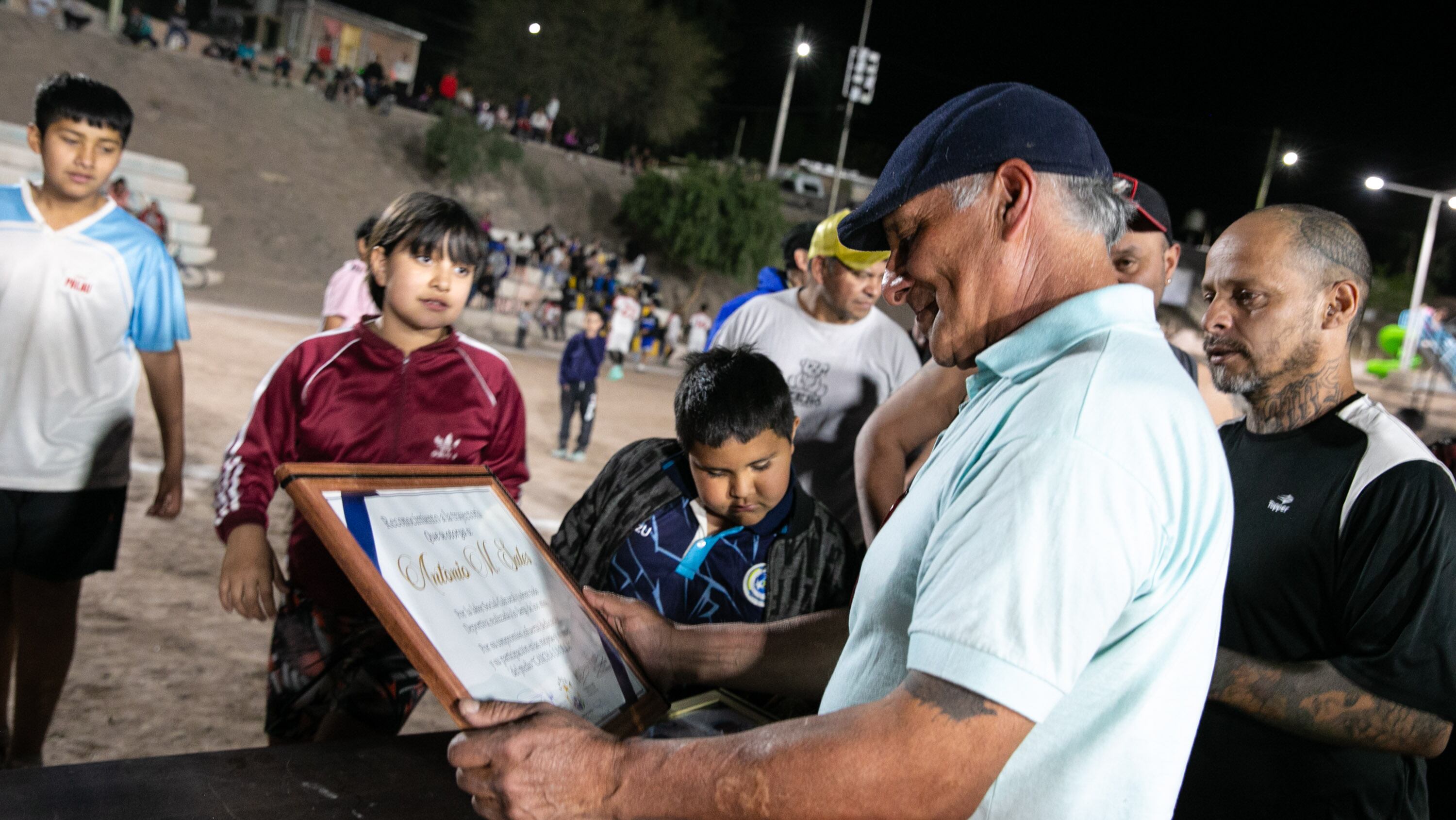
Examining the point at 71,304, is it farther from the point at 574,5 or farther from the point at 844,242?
the point at 574,5

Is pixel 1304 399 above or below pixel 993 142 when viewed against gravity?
below

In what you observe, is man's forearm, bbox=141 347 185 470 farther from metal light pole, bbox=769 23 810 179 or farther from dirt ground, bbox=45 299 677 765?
metal light pole, bbox=769 23 810 179

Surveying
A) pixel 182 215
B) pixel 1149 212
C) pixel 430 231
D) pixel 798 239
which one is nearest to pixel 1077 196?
pixel 1149 212

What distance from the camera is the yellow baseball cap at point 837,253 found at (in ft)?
12.1

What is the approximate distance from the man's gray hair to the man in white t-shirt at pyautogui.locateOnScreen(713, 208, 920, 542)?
2.47m

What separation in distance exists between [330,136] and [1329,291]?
3336cm

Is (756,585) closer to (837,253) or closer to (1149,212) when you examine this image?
(1149,212)

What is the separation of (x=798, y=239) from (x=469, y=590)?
4413 mm

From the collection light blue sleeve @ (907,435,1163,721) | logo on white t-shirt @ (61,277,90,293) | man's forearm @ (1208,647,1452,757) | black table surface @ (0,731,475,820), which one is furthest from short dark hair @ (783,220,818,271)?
light blue sleeve @ (907,435,1163,721)

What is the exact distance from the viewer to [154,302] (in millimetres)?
3215

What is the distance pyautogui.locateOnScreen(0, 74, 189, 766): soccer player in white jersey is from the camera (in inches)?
118

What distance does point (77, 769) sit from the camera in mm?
1445

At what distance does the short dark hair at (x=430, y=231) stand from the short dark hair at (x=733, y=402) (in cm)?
81

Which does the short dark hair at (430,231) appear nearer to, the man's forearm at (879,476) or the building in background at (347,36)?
the man's forearm at (879,476)
